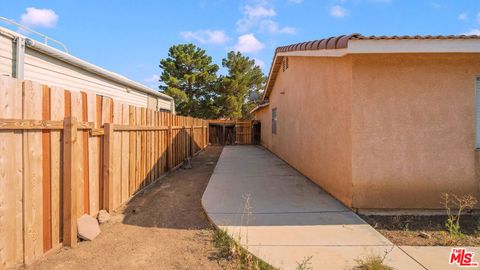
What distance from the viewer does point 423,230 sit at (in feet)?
14.3

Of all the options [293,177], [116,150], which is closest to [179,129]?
[293,177]

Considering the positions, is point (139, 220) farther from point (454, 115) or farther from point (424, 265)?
point (454, 115)

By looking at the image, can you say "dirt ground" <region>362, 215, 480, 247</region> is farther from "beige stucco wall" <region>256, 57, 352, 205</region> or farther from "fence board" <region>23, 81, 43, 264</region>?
"fence board" <region>23, 81, 43, 264</region>

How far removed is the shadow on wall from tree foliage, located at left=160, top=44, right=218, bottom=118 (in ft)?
71.8

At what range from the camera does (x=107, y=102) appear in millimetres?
4906

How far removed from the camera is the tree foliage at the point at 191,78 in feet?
96.7

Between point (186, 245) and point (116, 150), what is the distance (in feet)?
7.41

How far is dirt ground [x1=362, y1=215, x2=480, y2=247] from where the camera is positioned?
154 inches

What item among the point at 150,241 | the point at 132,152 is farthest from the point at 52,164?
the point at 132,152

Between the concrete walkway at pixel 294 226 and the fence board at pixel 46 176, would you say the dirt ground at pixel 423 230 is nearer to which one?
the concrete walkway at pixel 294 226

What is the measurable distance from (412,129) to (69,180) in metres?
5.33

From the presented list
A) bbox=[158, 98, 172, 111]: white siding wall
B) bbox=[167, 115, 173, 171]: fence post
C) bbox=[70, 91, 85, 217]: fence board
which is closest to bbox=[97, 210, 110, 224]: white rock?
bbox=[70, 91, 85, 217]: fence board

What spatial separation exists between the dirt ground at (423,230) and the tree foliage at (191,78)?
2542cm

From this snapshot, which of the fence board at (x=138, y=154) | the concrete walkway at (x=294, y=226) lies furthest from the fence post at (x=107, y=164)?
the concrete walkway at (x=294, y=226)
